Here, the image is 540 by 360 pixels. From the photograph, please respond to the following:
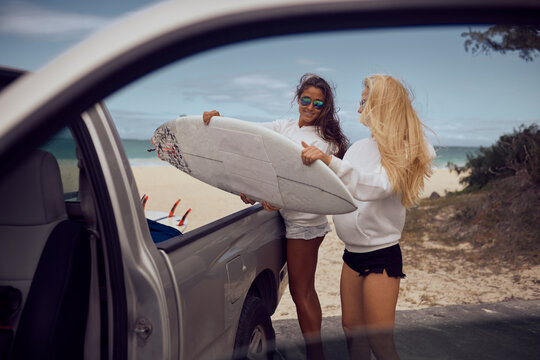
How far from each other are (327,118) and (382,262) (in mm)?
937

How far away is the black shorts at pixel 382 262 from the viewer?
215 centimetres

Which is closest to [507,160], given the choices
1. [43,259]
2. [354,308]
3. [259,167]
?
[354,308]

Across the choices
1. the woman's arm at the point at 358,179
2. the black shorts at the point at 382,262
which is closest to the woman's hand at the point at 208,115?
→ the woman's arm at the point at 358,179

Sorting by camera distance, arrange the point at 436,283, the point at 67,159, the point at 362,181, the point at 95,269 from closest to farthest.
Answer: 1. the point at 95,269
2. the point at 67,159
3. the point at 362,181
4. the point at 436,283

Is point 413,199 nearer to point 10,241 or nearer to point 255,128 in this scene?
point 255,128

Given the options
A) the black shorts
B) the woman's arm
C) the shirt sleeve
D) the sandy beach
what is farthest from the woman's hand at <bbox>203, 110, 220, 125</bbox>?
the sandy beach

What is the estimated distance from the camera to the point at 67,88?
74cm

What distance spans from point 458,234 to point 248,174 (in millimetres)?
6951

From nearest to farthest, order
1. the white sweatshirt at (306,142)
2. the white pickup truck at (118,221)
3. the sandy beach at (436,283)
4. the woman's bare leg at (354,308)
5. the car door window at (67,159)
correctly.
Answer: the white pickup truck at (118,221), the car door window at (67,159), the woman's bare leg at (354,308), the white sweatshirt at (306,142), the sandy beach at (436,283)

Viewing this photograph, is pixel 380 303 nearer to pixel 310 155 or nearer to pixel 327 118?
pixel 310 155

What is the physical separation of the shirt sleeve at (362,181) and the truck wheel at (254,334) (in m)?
0.80

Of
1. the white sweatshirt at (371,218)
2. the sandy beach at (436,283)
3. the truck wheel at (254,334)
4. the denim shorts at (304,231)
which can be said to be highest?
the white sweatshirt at (371,218)

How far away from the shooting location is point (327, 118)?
2.68 meters

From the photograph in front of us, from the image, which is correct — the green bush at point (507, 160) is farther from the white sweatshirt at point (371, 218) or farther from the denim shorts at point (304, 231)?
the white sweatshirt at point (371, 218)
